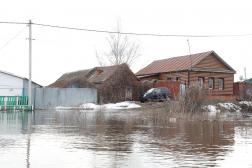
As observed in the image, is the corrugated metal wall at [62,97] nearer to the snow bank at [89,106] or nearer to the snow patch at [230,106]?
the snow bank at [89,106]

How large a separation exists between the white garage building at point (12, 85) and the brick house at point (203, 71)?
18312mm

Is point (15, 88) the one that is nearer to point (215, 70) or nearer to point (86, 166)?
point (215, 70)

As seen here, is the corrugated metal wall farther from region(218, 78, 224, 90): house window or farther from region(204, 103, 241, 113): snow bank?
region(218, 78, 224, 90): house window

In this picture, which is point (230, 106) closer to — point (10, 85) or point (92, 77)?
point (92, 77)

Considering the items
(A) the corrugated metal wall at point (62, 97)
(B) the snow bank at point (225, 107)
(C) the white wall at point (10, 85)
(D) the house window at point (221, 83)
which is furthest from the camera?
(D) the house window at point (221, 83)

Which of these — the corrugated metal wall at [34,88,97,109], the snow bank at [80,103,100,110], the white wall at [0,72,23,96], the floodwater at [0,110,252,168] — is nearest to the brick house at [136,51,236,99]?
the corrugated metal wall at [34,88,97,109]

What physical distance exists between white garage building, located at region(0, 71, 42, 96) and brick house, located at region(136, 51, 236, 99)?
1831cm

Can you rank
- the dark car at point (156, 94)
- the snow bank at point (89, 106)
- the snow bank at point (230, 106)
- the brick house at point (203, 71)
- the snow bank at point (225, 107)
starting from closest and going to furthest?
the snow bank at point (225, 107)
the snow bank at point (230, 106)
the snow bank at point (89, 106)
the dark car at point (156, 94)
the brick house at point (203, 71)

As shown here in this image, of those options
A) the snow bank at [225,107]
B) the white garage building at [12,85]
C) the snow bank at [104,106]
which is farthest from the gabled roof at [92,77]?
the snow bank at [225,107]

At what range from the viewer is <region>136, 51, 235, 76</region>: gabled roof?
56.9 meters

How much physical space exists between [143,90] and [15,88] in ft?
44.0

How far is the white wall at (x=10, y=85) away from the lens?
47500 mm

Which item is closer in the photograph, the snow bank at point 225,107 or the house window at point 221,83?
the snow bank at point 225,107

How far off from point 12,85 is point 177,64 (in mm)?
20932
